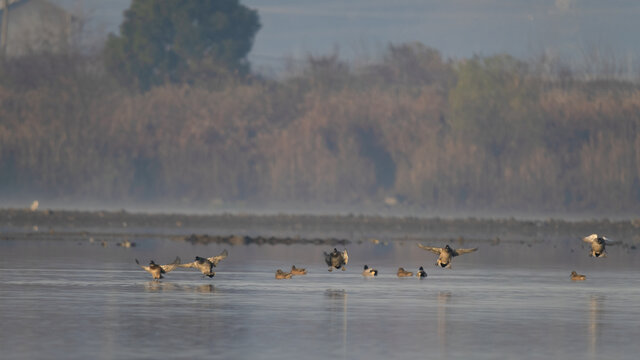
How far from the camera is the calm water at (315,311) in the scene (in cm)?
Result: 1997

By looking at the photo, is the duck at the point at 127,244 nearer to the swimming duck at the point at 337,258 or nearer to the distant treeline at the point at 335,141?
the swimming duck at the point at 337,258

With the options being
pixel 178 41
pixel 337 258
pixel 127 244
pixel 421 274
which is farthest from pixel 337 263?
pixel 178 41

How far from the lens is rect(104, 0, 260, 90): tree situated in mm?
106812

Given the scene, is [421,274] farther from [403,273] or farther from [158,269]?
[158,269]

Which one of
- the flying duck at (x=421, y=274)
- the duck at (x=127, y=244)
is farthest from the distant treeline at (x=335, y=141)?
the flying duck at (x=421, y=274)

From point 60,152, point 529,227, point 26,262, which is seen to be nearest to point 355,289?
point 26,262

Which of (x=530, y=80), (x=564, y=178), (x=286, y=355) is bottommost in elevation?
(x=286, y=355)

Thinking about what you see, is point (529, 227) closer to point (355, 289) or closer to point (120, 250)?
point (120, 250)

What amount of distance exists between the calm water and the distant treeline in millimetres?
48319

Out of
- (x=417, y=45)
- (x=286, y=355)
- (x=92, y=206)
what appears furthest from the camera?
(x=417, y=45)

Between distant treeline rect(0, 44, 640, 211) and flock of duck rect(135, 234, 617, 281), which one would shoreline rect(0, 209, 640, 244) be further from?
flock of duck rect(135, 234, 617, 281)

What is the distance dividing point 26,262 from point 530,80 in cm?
6441

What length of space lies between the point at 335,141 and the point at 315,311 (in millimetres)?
71062

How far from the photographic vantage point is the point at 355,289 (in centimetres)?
3058
